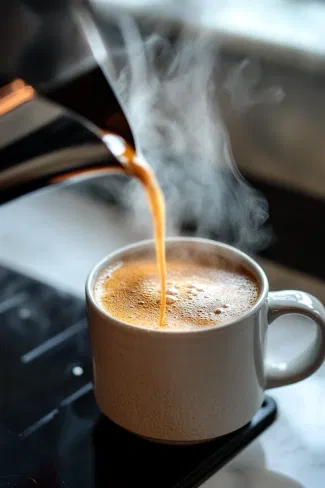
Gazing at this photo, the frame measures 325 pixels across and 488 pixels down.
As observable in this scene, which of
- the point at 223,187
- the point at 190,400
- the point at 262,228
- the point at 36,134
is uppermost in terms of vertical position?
the point at 36,134

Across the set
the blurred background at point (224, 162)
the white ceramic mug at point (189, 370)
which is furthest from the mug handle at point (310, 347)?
the blurred background at point (224, 162)

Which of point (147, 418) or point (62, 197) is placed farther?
point (62, 197)

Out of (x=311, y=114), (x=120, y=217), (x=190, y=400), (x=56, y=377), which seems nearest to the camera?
(x=190, y=400)

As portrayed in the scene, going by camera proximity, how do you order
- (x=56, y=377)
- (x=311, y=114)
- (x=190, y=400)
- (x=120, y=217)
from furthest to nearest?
(x=311, y=114), (x=120, y=217), (x=56, y=377), (x=190, y=400)

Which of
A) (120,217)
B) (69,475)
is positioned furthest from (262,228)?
(69,475)

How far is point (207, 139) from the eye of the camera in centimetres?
118

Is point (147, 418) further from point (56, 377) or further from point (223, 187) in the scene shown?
point (223, 187)

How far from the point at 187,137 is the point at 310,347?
0.60 meters

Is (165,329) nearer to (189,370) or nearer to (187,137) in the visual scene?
(189,370)

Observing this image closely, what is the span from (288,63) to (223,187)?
0.85ft

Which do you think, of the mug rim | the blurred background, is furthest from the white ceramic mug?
the blurred background

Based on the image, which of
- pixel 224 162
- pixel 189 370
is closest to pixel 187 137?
pixel 224 162

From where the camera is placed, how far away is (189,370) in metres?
0.57

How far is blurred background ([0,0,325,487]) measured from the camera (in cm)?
103
